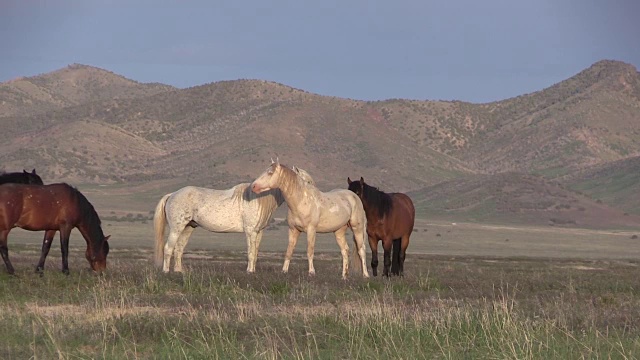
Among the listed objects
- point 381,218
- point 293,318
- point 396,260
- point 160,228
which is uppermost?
point 381,218

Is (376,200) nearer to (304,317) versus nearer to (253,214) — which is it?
(253,214)

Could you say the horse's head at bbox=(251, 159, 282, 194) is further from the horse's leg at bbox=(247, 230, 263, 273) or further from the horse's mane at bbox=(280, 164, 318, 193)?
the horse's leg at bbox=(247, 230, 263, 273)

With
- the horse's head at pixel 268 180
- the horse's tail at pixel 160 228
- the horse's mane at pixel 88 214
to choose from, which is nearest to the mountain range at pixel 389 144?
the horse's tail at pixel 160 228

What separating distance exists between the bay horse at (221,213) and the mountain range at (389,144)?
64.7 metres

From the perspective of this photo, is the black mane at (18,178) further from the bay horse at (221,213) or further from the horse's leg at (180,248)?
the horse's leg at (180,248)

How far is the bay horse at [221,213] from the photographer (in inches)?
798

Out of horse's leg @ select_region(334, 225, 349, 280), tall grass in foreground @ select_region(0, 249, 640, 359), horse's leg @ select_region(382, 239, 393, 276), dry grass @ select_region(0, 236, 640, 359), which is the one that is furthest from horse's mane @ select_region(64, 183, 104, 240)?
horse's leg @ select_region(382, 239, 393, 276)

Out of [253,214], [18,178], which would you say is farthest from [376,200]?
[18,178]

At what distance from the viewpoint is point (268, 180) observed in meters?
19.6

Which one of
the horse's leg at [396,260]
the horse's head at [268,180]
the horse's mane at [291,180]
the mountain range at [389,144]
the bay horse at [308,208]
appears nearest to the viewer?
the horse's head at [268,180]

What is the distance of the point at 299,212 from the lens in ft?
65.3

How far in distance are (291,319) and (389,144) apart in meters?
113

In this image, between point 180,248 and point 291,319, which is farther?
point 180,248

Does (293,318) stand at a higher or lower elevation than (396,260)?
lower
